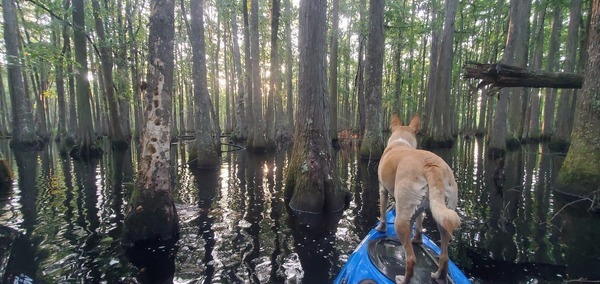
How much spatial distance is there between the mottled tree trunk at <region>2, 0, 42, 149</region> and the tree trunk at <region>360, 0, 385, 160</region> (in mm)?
14482

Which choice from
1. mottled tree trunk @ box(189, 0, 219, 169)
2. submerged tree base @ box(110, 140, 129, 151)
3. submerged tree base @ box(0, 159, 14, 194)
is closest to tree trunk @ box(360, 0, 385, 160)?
mottled tree trunk @ box(189, 0, 219, 169)

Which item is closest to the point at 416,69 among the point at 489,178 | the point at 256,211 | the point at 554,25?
the point at 554,25

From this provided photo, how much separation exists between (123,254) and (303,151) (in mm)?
3914

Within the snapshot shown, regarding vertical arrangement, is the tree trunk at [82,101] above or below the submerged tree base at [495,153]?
above

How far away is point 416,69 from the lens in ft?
96.2

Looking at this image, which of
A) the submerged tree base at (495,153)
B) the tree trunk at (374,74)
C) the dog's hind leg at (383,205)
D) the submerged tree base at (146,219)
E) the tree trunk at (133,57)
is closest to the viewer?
the dog's hind leg at (383,205)

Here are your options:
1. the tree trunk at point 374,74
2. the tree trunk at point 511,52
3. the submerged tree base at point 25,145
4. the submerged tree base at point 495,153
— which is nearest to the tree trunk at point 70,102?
the submerged tree base at point 25,145

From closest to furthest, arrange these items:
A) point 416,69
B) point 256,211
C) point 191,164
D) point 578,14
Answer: point 256,211
point 191,164
point 578,14
point 416,69

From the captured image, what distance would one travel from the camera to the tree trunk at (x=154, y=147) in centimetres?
474

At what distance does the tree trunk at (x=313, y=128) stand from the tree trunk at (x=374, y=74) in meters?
6.86

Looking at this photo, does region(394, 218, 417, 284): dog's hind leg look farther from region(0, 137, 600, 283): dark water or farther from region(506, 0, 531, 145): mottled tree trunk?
region(506, 0, 531, 145): mottled tree trunk

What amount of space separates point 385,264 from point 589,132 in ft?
24.4

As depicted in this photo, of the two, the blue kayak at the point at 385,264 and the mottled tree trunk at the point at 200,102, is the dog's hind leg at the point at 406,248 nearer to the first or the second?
the blue kayak at the point at 385,264

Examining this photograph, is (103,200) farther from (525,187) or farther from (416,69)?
(416,69)
